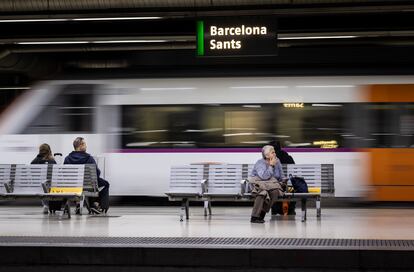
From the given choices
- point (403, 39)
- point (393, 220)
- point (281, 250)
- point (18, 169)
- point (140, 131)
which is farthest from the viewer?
point (403, 39)

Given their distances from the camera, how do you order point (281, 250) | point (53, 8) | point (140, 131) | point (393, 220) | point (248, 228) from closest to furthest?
point (281, 250) → point (248, 228) → point (393, 220) → point (53, 8) → point (140, 131)

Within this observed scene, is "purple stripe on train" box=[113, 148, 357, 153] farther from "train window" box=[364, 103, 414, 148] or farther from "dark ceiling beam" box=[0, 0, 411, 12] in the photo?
"dark ceiling beam" box=[0, 0, 411, 12]

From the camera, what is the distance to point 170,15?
1466cm

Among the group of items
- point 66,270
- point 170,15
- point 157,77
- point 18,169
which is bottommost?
point 66,270

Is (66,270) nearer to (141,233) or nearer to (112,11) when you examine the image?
(141,233)

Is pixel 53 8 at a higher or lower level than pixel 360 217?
higher

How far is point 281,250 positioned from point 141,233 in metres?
2.49

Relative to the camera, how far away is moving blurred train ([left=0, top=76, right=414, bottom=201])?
14344 mm

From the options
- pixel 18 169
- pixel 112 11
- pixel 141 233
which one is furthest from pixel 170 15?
pixel 141 233

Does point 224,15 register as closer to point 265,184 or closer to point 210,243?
point 265,184

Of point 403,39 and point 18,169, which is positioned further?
point 403,39

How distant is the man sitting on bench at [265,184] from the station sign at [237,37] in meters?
2.66

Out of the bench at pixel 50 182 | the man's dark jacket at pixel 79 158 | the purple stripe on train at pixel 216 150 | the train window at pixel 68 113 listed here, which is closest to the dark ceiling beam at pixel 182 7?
the train window at pixel 68 113

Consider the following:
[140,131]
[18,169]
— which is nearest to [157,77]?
[140,131]
